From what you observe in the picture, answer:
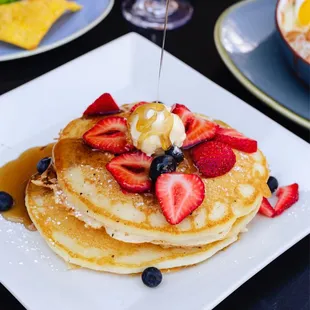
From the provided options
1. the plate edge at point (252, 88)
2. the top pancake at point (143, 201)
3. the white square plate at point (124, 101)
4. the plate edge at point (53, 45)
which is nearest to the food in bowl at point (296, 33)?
the plate edge at point (252, 88)

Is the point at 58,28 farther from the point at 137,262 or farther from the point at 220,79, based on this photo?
the point at 137,262

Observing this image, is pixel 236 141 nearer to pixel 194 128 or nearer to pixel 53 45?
pixel 194 128

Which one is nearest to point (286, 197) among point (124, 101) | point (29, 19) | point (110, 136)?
point (110, 136)

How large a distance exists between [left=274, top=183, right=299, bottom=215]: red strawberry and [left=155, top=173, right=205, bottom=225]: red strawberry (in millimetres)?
337

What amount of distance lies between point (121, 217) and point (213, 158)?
32cm

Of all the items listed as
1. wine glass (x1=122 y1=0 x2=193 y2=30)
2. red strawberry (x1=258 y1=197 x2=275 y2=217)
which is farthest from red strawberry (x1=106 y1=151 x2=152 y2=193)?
wine glass (x1=122 y1=0 x2=193 y2=30)

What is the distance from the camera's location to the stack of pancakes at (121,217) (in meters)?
1.54

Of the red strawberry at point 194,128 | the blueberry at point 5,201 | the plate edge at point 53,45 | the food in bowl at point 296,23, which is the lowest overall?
the blueberry at point 5,201

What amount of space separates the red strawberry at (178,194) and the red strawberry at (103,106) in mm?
402

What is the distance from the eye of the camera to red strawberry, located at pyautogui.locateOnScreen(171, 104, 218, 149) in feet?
5.58

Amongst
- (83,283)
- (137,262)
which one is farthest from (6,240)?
(137,262)

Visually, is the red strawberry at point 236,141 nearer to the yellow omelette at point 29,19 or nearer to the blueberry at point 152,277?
the blueberry at point 152,277

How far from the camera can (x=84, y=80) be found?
2152 millimetres

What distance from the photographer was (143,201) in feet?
5.14
